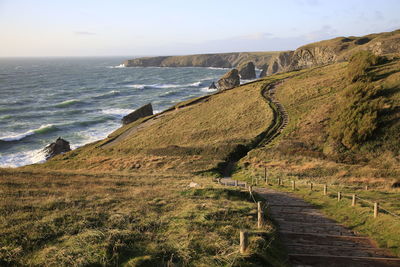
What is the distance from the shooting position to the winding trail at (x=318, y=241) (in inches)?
414

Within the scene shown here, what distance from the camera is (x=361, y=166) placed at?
2689 cm

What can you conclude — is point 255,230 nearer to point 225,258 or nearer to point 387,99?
point 225,258

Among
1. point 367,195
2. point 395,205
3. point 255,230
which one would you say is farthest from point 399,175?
point 255,230

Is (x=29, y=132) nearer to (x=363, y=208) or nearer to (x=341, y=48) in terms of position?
(x=363, y=208)

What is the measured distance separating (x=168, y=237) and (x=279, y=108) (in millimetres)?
41476

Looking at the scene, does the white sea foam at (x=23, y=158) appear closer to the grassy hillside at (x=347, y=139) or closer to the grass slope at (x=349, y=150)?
the grass slope at (x=349, y=150)

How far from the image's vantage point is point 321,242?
12.0m

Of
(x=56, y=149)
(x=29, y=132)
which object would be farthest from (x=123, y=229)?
(x=29, y=132)

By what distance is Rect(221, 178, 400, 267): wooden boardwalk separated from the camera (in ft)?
34.4

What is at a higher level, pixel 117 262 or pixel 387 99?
pixel 387 99

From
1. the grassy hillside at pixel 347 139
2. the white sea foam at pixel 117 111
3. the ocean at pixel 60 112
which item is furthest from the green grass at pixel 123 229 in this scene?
the white sea foam at pixel 117 111

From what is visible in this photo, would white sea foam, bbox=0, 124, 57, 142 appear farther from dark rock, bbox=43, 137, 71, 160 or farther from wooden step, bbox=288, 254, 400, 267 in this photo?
wooden step, bbox=288, 254, 400, 267

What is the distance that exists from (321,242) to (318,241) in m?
0.13

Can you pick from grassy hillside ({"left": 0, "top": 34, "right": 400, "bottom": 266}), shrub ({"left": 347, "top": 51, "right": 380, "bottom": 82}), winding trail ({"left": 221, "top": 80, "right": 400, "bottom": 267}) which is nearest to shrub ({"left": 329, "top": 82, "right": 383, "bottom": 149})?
grassy hillside ({"left": 0, "top": 34, "right": 400, "bottom": 266})
